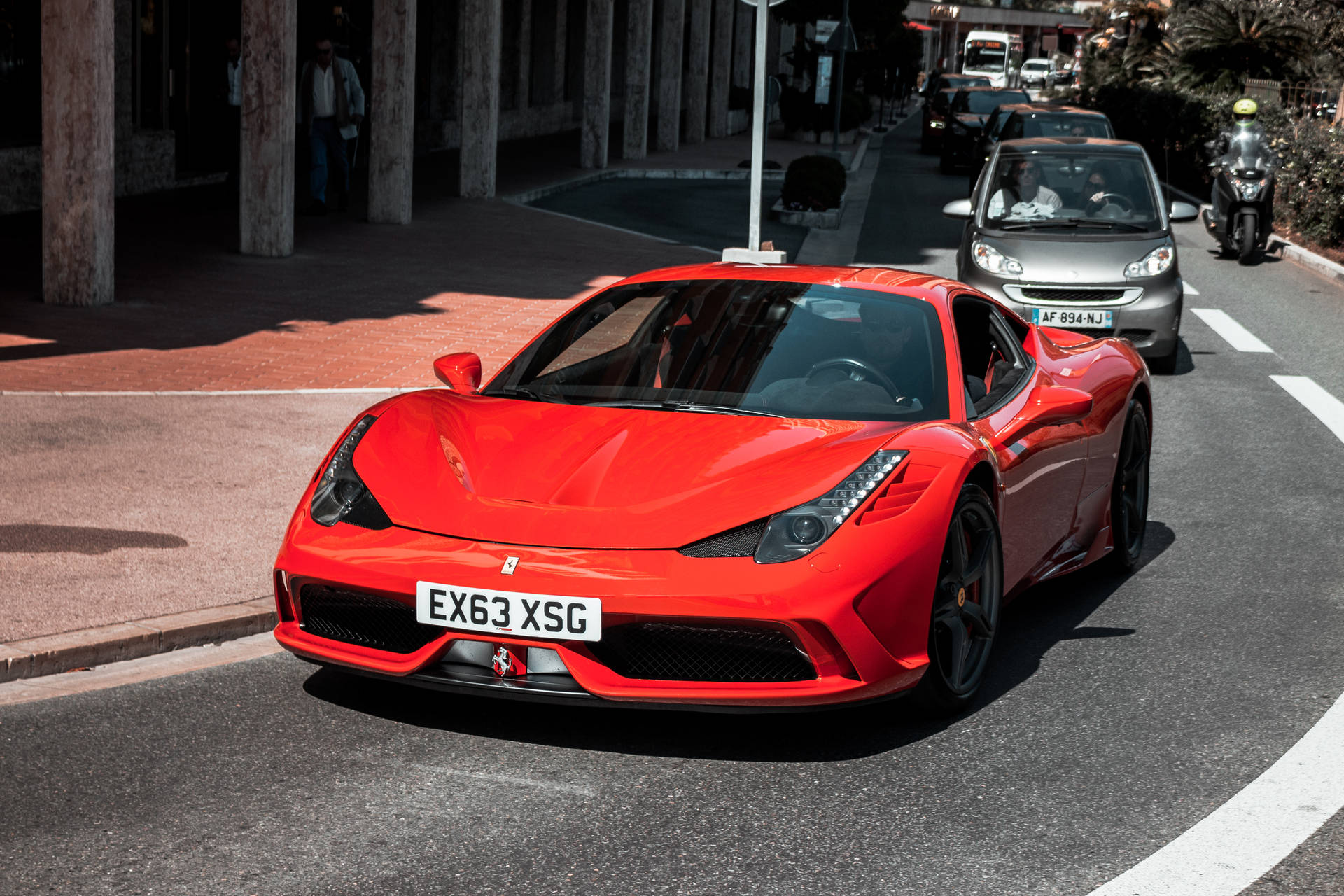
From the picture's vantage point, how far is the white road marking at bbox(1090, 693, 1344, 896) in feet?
12.5

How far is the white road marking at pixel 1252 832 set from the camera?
3812 mm

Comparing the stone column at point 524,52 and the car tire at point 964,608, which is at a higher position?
the stone column at point 524,52

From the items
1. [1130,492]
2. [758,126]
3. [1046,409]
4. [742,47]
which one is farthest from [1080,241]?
[742,47]

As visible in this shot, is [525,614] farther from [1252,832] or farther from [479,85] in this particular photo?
[479,85]

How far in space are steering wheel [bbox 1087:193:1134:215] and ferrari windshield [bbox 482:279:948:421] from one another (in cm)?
787

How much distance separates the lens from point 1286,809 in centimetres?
432

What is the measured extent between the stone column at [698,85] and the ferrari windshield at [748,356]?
33.0m

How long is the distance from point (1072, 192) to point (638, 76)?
18.0 metres

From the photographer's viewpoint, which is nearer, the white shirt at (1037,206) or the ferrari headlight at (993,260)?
the ferrari headlight at (993,260)

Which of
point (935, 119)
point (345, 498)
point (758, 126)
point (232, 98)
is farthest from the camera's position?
point (935, 119)

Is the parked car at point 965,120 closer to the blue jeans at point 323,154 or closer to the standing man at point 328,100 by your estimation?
the blue jeans at point 323,154

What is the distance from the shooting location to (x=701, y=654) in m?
4.44

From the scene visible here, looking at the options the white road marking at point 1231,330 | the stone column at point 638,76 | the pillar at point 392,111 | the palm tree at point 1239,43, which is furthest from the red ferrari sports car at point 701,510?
the palm tree at point 1239,43

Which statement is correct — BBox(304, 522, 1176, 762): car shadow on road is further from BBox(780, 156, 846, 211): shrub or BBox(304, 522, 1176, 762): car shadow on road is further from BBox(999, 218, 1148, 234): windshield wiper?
BBox(780, 156, 846, 211): shrub
